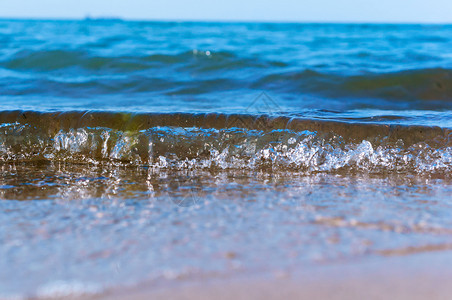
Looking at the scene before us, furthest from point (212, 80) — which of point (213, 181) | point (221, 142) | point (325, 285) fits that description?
point (325, 285)

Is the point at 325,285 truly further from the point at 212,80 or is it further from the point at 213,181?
the point at 212,80

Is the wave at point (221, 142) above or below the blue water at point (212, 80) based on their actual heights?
below

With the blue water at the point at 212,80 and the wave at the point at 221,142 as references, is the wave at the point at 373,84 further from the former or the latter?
the wave at the point at 221,142

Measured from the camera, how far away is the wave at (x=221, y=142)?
2.76 metres

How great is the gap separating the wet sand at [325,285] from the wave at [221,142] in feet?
4.57

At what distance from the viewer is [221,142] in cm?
293

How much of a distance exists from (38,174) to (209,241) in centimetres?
145

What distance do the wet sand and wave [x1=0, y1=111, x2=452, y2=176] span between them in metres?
1.39

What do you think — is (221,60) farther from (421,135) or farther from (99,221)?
(99,221)

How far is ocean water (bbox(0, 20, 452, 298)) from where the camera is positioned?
4.59 ft

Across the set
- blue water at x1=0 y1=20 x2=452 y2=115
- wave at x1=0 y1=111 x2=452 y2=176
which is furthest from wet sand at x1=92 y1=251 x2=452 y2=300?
blue water at x1=0 y1=20 x2=452 y2=115

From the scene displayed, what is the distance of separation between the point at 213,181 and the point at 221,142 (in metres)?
0.54

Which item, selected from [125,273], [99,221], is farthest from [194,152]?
[125,273]

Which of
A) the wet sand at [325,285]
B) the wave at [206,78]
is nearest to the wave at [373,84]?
the wave at [206,78]
